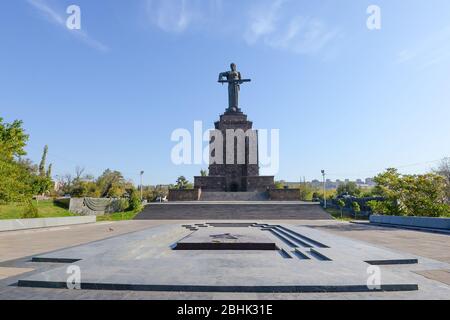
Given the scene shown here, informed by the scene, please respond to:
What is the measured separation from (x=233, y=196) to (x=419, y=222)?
57.1 feet

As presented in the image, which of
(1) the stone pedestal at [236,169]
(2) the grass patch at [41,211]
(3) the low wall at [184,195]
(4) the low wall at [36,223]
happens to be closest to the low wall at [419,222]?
(1) the stone pedestal at [236,169]

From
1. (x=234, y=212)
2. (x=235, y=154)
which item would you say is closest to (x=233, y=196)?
(x=235, y=154)

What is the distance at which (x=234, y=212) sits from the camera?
76.9 feet

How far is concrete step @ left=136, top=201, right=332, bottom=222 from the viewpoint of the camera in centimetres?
2283

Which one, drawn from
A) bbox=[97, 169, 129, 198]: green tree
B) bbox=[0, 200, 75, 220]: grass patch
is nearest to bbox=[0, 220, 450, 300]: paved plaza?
bbox=[0, 200, 75, 220]: grass patch

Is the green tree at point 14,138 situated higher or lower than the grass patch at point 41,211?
higher

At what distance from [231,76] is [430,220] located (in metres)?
26.4

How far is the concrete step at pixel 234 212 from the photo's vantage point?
22.8 metres

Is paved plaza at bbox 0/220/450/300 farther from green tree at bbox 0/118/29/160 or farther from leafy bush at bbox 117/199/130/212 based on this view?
leafy bush at bbox 117/199/130/212

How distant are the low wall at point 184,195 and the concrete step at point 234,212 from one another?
5.24 metres

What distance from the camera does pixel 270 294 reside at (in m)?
4.47

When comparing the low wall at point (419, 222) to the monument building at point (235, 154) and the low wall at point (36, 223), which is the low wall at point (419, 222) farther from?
the low wall at point (36, 223)

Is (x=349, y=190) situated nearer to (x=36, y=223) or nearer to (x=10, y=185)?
(x=36, y=223)
